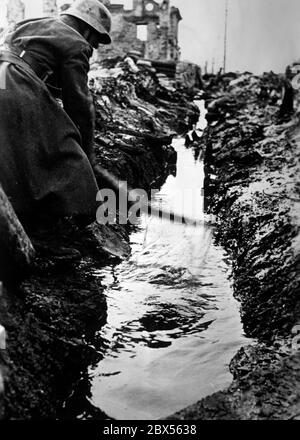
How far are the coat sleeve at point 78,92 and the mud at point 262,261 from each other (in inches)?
60.5

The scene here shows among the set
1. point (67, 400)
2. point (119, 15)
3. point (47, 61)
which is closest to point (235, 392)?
point (67, 400)

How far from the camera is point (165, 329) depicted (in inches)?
109

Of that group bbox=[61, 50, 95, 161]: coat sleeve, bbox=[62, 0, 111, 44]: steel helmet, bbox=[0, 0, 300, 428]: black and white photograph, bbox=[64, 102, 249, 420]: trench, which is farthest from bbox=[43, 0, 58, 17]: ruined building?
bbox=[61, 50, 95, 161]: coat sleeve

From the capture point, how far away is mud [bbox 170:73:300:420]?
177cm

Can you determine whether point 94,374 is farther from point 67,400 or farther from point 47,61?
point 47,61

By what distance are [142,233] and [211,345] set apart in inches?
91.1

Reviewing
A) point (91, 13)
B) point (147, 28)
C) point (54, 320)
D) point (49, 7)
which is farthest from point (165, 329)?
point (147, 28)

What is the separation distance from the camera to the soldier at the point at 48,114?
9.06ft

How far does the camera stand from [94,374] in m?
2.30

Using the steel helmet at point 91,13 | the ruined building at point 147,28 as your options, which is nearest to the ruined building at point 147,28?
the ruined building at point 147,28

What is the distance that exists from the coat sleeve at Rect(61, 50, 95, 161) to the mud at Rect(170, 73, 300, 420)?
154cm

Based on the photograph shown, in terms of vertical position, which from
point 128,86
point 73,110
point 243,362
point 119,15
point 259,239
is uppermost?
point 119,15

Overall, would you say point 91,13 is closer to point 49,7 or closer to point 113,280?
point 113,280
